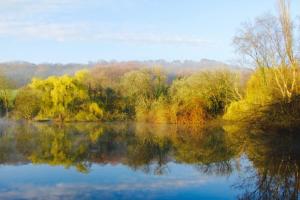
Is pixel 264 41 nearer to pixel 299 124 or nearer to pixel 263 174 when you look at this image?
pixel 299 124

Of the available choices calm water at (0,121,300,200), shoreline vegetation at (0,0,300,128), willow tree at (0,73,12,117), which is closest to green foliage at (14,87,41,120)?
shoreline vegetation at (0,0,300,128)

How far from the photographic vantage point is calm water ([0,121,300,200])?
8.33 m

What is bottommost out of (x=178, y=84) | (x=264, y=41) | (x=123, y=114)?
(x=123, y=114)

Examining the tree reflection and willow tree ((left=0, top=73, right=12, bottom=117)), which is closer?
the tree reflection

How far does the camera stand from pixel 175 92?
34.8 metres

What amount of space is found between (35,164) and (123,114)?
2274 cm

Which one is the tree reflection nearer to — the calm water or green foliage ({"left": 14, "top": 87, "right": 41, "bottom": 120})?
the calm water

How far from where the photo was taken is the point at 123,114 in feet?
115

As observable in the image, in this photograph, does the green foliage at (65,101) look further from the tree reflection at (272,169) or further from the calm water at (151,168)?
the tree reflection at (272,169)

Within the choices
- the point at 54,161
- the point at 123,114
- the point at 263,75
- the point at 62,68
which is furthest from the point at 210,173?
the point at 62,68

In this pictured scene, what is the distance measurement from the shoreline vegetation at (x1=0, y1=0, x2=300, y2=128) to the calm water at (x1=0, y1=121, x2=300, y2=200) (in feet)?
25.4

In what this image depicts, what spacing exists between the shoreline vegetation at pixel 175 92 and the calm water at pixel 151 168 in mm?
7731

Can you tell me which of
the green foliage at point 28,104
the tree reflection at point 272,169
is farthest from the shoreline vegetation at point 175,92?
the tree reflection at point 272,169

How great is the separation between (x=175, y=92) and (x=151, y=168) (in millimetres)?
23680
